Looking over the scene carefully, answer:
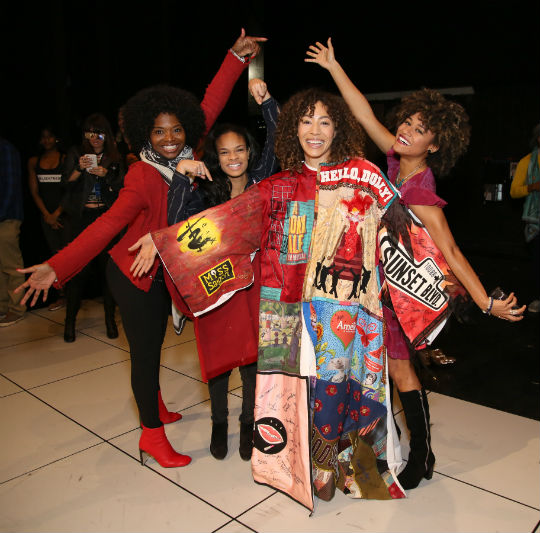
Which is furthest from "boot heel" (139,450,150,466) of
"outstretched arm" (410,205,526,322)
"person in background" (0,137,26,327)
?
"person in background" (0,137,26,327)

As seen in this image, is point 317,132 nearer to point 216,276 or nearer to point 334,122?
point 334,122

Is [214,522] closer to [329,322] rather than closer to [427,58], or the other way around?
[329,322]

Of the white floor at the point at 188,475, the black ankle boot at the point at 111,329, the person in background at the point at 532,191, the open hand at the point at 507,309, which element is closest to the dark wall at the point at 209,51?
the person in background at the point at 532,191

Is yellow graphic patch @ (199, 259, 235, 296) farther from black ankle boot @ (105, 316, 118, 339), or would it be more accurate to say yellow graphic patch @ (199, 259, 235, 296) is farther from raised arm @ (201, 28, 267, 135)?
black ankle boot @ (105, 316, 118, 339)

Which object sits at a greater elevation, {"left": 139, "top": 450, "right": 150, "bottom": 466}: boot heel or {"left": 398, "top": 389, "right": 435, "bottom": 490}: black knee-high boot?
{"left": 398, "top": 389, "right": 435, "bottom": 490}: black knee-high boot

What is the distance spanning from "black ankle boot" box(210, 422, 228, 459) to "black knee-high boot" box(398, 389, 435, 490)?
0.69 meters

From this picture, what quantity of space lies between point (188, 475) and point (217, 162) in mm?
1214

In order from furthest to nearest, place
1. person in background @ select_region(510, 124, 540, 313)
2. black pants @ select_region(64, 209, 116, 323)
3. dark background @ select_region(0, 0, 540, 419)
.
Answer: dark background @ select_region(0, 0, 540, 419) → person in background @ select_region(510, 124, 540, 313) → black pants @ select_region(64, 209, 116, 323)

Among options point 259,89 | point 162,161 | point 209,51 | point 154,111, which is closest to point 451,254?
point 259,89

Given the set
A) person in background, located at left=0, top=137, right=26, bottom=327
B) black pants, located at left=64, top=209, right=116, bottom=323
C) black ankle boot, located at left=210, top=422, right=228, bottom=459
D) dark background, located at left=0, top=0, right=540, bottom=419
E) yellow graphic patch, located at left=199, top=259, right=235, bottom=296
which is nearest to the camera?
yellow graphic patch, located at left=199, top=259, right=235, bottom=296

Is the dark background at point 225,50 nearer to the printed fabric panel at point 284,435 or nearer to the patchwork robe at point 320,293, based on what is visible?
the patchwork robe at point 320,293

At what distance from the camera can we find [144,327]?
5.88 ft

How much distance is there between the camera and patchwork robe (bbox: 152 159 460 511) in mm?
1594

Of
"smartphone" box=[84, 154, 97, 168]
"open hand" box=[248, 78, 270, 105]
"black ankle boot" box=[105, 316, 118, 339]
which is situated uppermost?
"open hand" box=[248, 78, 270, 105]
